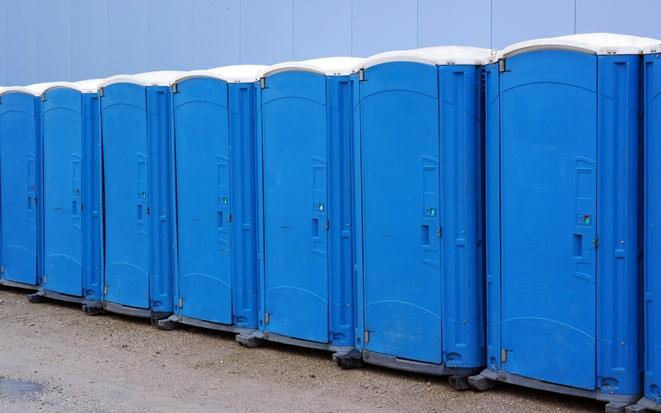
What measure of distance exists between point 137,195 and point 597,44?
490 centimetres

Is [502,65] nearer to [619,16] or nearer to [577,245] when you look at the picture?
[577,245]

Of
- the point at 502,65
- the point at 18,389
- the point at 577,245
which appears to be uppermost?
the point at 502,65

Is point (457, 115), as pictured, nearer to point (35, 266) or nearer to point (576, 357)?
point (576, 357)

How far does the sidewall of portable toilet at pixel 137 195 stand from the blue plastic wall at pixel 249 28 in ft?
6.01

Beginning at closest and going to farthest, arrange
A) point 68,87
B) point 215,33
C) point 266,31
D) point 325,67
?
1. point 325,67
2. point 68,87
3. point 266,31
4. point 215,33

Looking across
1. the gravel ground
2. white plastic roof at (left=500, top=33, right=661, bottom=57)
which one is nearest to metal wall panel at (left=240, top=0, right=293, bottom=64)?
the gravel ground

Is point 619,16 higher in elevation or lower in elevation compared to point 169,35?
lower

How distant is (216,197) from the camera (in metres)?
8.55

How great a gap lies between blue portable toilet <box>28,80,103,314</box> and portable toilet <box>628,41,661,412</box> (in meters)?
5.71

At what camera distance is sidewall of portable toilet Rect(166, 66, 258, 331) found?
27.5 ft

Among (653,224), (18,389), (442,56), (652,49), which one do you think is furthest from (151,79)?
(653,224)

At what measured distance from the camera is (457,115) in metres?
6.75

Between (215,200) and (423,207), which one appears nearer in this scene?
(423,207)

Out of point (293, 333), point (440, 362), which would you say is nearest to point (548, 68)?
point (440, 362)
